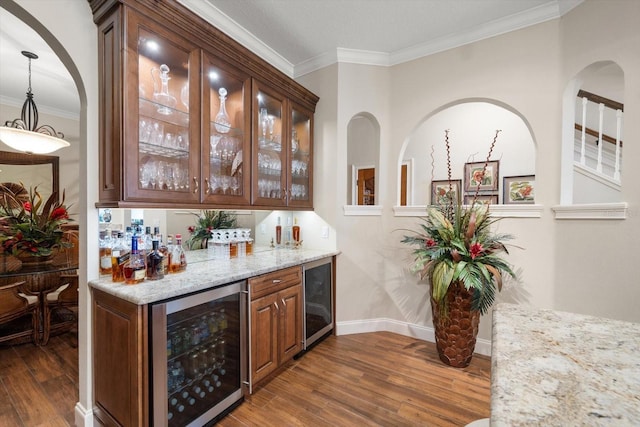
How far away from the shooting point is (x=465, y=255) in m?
2.23

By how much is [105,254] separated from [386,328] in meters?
2.69

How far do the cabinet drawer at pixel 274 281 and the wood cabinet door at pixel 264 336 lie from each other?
5 cm

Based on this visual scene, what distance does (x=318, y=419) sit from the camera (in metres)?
1.79

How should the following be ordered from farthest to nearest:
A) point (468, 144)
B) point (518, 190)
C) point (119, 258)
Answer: point (468, 144) → point (518, 190) → point (119, 258)

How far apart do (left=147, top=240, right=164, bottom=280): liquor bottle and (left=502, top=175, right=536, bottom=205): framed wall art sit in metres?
4.35

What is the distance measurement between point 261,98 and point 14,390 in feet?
9.62

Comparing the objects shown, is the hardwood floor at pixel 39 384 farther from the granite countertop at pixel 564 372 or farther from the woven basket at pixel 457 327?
the woven basket at pixel 457 327

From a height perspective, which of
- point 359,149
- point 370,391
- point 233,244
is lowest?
point 370,391

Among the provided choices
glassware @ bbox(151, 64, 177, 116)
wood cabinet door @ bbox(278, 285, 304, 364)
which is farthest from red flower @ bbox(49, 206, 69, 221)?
wood cabinet door @ bbox(278, 285, 304, 364)

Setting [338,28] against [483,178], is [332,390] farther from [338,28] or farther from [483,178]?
[483,178]

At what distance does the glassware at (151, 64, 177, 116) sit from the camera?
1797mm

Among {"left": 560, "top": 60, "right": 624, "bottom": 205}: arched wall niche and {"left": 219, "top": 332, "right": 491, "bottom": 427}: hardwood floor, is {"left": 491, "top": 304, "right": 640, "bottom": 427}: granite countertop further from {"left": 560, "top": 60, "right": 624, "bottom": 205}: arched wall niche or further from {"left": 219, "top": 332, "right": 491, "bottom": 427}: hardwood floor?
{"left": 560, "top": 60, "right": 624, "bottom": 205}: arched wall niche

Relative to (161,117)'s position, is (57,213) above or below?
below

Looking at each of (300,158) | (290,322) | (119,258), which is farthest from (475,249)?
(119,258)
